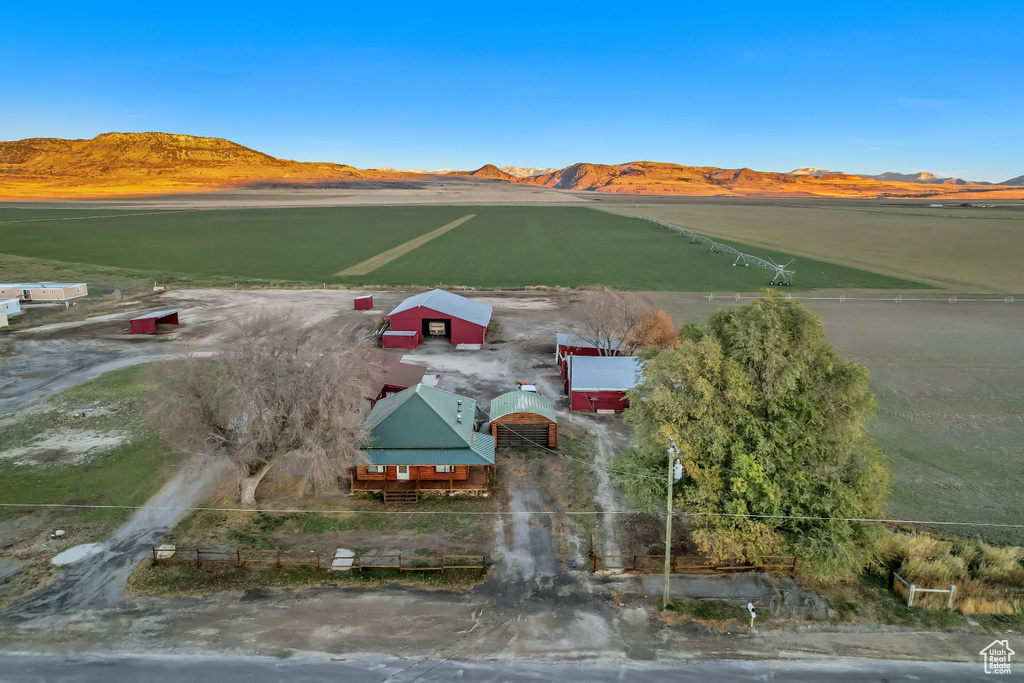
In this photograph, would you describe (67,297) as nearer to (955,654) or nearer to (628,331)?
(628,331)

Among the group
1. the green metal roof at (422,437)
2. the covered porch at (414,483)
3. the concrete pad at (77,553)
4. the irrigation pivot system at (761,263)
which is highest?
the irrigation pivot system at (761,263)

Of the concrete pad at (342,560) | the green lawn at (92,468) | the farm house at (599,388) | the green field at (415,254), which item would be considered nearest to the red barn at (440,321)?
the farm house at (599,388)

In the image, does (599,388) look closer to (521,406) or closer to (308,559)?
(521,406)

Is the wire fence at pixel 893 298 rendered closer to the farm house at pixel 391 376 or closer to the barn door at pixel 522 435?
the farm house at pixel 391 376

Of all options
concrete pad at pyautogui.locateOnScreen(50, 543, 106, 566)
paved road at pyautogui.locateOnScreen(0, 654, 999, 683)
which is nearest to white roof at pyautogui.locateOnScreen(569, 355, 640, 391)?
paved road at pyautogui.locateOnScreen(0, 654, 999, 683)

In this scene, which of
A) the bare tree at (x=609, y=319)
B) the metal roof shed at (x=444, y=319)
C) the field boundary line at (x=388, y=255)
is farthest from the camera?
the field boundary line at (x=388, y=255)

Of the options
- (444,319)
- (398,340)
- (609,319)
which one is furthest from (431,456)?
(444,319)

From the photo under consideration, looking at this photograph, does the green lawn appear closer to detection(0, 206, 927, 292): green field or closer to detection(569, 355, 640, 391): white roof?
detection(569, 355, 640, 391): white roof
